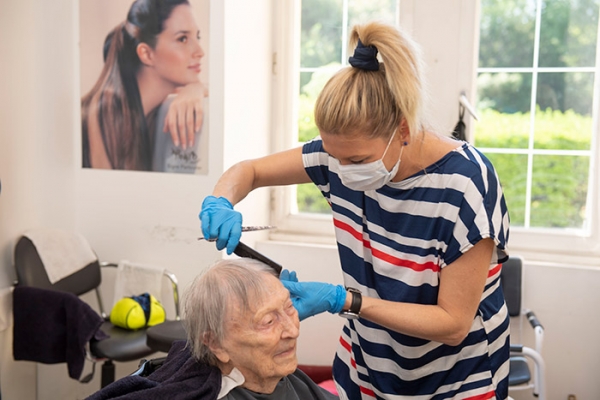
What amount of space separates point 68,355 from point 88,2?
5.07 ft

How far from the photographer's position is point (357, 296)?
1327 millimetres

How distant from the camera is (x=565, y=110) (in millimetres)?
2730

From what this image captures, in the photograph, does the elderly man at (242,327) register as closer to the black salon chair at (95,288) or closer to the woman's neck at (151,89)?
the black salon chair at (95,288)

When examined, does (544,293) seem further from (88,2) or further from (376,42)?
(88,2)

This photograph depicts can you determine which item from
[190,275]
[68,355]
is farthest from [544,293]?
[68,355]

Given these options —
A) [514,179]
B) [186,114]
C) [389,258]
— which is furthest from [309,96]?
[389,258]

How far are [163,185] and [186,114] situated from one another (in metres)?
0.34

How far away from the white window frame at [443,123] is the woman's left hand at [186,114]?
445 millimetres

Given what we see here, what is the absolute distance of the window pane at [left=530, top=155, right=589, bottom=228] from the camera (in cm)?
275

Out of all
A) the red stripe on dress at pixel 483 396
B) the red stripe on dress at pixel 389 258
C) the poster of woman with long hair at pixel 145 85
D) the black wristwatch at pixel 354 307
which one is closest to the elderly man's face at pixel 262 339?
the black wristwatch at pixel 354 307

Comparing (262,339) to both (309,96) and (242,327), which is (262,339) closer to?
(242,327)

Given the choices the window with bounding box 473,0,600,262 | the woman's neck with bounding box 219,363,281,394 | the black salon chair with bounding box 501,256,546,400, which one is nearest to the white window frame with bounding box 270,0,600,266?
the window with bounding box 473,0,600,262

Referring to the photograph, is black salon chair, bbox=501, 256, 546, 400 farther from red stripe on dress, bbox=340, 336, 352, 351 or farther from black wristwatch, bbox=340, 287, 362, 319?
black wristwatch, bbox=340, 287, 362, 319

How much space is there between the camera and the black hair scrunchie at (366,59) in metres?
1.24
